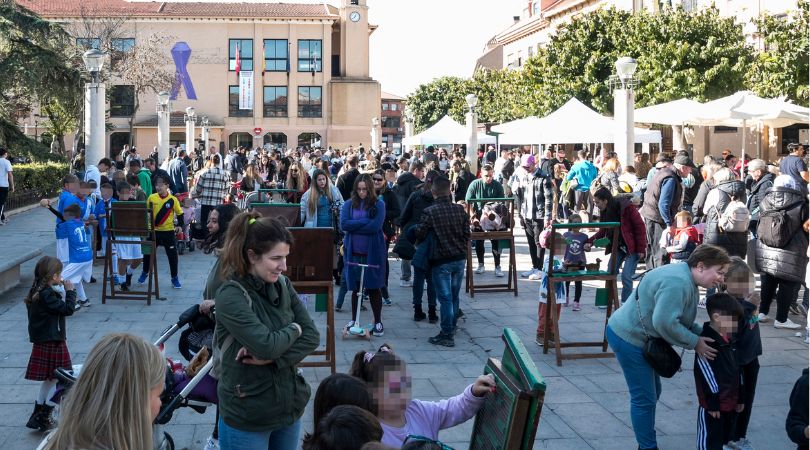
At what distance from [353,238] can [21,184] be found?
16.4m

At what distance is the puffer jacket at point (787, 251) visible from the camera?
361 inches

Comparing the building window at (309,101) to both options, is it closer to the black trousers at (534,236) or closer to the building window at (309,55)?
the building window at (309,55)

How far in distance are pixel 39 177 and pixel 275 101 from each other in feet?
144

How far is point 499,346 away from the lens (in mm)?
8945

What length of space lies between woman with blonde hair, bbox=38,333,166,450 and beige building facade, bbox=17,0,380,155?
61.8m

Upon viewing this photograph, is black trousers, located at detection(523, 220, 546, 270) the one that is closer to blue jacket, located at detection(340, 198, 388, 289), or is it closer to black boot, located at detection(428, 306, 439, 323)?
black boot, located at detection(428, 306, 439, 323)

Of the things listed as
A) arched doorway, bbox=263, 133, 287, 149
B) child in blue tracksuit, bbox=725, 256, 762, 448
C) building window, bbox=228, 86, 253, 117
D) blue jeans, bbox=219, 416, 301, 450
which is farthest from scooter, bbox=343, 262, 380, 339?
building window, bbox=228, 86, 253, 117

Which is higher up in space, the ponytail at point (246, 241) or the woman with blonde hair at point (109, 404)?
the ponytail at point (246, 241)

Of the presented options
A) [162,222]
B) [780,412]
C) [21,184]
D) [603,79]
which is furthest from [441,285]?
[603,79]

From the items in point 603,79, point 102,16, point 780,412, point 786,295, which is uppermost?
point 102,16

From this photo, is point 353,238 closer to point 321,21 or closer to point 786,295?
point 786,295

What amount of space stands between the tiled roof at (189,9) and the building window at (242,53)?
1.92 metres

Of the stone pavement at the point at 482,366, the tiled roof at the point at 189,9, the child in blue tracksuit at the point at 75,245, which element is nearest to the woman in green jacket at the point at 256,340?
the stone pavement at the point at 482,366

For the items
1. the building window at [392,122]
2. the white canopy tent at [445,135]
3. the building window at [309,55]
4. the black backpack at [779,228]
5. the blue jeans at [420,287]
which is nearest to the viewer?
the black backpack at [779,228]
